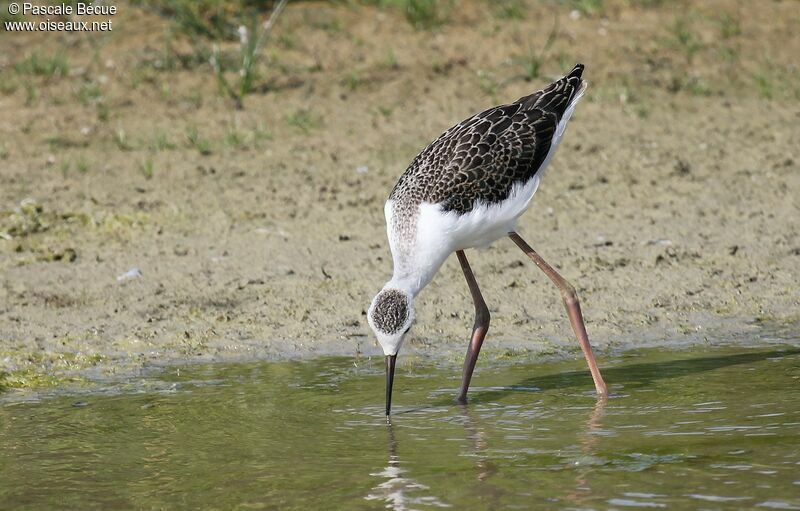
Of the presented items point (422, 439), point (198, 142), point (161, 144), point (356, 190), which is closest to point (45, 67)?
point (161, 144)

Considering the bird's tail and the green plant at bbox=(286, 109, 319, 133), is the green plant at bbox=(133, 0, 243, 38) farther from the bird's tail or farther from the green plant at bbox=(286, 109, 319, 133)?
the bird's tail

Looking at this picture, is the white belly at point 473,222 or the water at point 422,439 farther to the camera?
the white belly at point 473,222

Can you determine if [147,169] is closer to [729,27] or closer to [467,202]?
[467,202]

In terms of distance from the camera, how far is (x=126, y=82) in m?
10.6

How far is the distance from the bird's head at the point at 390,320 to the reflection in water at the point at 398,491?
72cm

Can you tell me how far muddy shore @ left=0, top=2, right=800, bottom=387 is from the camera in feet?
23.8

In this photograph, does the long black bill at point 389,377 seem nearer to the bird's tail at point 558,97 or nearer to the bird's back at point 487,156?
the bird's back at point 487,156

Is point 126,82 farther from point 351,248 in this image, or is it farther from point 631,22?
point 631,22

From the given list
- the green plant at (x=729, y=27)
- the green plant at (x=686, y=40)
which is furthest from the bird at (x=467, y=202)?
the green plant at (x=729, y=27)

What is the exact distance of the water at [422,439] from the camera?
15.5ft

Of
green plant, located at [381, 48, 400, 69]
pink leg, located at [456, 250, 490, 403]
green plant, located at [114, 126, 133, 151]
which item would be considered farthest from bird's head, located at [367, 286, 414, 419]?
green plant, located at [381, 48, 400, 69]

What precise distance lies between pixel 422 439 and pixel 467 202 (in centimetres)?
120

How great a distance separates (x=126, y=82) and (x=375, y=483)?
6.52 metres

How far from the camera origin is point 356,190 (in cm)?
905
